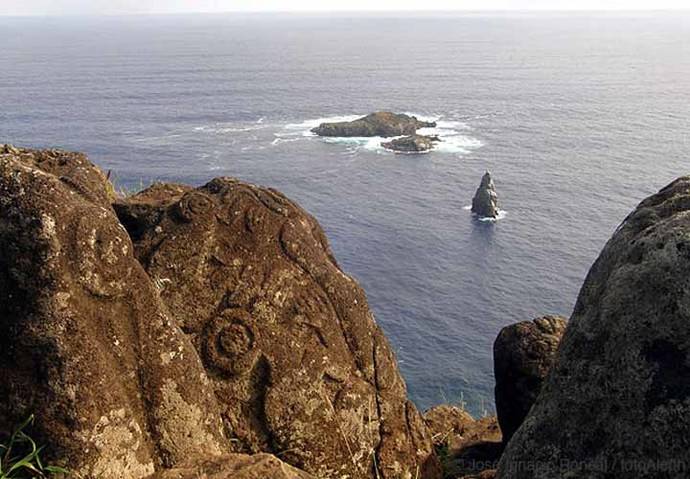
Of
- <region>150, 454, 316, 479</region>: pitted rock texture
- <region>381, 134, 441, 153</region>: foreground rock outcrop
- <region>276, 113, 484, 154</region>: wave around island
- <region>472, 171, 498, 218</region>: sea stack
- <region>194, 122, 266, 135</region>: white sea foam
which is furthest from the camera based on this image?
<region>194, 122, 266, 135</region>: white sea foam

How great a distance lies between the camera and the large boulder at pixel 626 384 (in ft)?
17.3

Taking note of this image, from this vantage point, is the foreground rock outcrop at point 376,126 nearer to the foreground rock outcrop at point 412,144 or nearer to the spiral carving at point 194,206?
the foreground rock outcrop at point 412,144

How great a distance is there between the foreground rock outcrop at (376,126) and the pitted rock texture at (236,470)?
10384cm

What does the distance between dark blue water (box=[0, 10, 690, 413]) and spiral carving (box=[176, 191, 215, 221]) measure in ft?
95.5

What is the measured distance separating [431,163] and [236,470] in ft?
298

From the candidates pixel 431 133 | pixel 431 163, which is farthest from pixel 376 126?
pixel 431 163

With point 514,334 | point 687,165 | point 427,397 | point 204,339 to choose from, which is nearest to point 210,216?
point 204,339

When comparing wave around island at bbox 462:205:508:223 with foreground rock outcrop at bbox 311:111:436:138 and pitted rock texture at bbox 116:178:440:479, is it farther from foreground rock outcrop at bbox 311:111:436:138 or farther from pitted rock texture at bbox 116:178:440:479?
pitted rock texture at bbox 116:178:440:479

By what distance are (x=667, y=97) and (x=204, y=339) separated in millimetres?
153232

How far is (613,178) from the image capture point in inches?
3440

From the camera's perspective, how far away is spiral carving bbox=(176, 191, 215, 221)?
1002 cm

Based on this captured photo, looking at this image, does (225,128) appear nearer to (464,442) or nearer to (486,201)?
(486,201)

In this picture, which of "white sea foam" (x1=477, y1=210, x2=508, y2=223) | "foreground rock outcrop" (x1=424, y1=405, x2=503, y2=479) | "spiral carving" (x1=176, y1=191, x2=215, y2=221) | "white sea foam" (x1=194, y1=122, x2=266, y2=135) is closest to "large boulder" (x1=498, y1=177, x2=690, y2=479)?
"foreground rock outcrop" (x1=424, y1=405, x2=503, y2=479)

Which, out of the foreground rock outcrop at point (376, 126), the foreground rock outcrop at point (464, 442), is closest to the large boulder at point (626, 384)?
the foreground rock outcrop at point (464, 442)
